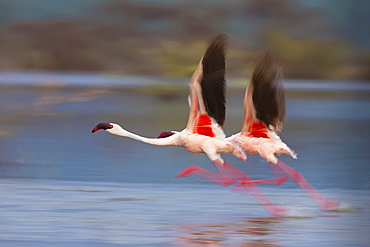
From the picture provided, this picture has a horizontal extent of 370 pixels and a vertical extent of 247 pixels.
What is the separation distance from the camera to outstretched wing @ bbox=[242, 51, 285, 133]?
621 cm

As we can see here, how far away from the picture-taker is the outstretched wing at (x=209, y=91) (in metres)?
→ 6.11

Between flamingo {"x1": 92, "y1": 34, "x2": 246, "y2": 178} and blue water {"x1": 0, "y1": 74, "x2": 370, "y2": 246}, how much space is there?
1.50 feet

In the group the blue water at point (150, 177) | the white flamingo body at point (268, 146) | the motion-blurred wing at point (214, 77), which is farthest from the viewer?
the white flamingo body at point (268, 146)

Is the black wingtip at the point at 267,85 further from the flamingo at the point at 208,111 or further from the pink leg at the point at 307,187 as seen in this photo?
the pink leg at the point at 307,187

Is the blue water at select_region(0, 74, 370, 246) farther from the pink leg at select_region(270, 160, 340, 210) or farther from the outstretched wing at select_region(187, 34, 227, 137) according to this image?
the outstretched wing at select_region(187, 34, 227, 137)

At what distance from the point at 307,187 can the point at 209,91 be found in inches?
38.5

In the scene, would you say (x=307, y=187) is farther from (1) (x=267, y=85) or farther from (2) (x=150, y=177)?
(2) (x=150, y=177)

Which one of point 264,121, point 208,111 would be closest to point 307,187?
point 264,121

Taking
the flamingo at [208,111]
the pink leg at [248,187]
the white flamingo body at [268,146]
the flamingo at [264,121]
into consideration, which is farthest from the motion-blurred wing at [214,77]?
the pink leg at [248,187]

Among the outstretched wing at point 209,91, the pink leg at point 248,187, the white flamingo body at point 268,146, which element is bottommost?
the pink leg at point 248,187

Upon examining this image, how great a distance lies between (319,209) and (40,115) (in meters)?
7.87

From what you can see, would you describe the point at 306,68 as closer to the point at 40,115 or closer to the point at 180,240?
the point at 40,115

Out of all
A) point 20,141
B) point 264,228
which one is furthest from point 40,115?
point 264,228

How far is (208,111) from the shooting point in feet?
20.7
